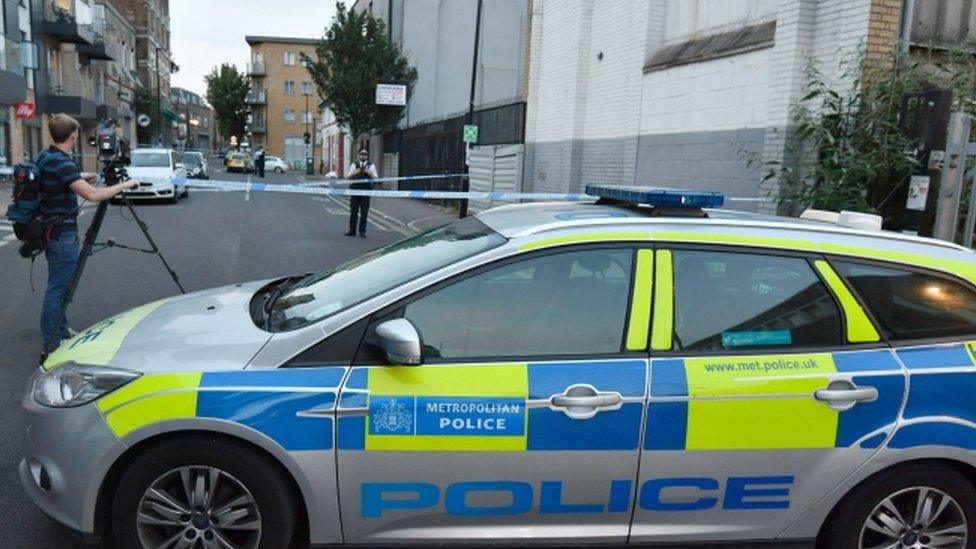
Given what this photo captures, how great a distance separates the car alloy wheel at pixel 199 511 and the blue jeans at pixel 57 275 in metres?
3.58

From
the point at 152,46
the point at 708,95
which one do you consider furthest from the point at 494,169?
the point at 152,46

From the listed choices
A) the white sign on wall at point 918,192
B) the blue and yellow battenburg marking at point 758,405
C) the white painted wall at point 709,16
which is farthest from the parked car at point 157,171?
the blue and yellow battenburg marking at point 758,405

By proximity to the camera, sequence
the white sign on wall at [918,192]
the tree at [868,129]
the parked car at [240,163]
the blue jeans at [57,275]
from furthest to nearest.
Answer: the parked car at [240,163], the tree at [868,129], the white sign on wall at [918,192], the blue jeans at [57,275]

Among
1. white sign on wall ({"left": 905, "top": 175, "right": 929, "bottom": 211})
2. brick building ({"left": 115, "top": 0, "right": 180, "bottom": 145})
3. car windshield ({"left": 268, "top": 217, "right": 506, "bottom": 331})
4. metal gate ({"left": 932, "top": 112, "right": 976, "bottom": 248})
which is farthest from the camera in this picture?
brick building ({"left": 115, "top": 0, "right": 180, "bottom": 145})

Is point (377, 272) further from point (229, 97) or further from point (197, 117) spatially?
point (197, 117)

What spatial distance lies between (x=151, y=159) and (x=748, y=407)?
77.5 ft

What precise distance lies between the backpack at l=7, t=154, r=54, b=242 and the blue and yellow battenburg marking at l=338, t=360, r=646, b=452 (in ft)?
13.4

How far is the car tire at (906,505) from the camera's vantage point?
3033mm

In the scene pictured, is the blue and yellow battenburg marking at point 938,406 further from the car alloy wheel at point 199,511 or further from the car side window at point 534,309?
the car alloy wheel at point 199,511

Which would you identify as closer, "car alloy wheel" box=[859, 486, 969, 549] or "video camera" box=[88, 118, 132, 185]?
"car alloy wheel" box=[859, 486, 969, 549]

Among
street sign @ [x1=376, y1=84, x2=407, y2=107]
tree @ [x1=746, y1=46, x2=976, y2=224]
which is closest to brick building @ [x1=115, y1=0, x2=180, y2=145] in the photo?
street sign @ [x1=376, y1=84, x2=407, y2=107]

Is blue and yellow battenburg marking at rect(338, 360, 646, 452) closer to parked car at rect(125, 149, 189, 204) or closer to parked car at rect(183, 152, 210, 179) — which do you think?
parked car at rect(125, 149, 189, 204)

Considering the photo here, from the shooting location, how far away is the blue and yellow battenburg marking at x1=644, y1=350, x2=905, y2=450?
290cm

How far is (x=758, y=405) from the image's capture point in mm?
2936
